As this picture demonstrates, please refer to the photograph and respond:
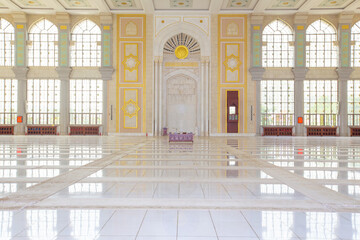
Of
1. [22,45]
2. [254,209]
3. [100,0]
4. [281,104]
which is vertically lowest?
[254,209]

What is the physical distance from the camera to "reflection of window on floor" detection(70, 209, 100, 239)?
246cm

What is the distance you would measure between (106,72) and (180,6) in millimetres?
6015

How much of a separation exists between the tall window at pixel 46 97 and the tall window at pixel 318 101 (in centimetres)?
1556

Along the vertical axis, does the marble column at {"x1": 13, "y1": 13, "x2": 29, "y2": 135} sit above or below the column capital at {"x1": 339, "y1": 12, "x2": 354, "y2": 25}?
below

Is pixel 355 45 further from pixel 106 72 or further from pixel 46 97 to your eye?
pixel 46 97

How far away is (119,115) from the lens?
21.1 metres

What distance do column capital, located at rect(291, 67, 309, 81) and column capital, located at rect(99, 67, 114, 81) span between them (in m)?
11.2

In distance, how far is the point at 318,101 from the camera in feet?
70.1

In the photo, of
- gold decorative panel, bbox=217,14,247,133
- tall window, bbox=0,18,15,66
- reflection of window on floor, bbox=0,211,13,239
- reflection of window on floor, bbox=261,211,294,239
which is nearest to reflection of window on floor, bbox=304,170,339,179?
reflection of window on floor, bbox=261,211,294,239

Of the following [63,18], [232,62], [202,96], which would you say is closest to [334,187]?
[202,96]

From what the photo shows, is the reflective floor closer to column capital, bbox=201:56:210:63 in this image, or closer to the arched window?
column capital, bbox=201:56:210:63

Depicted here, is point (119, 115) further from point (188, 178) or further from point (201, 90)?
point (188, 178)

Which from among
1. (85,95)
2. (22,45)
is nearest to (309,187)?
(85,95)

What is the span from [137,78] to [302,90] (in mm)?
10227
